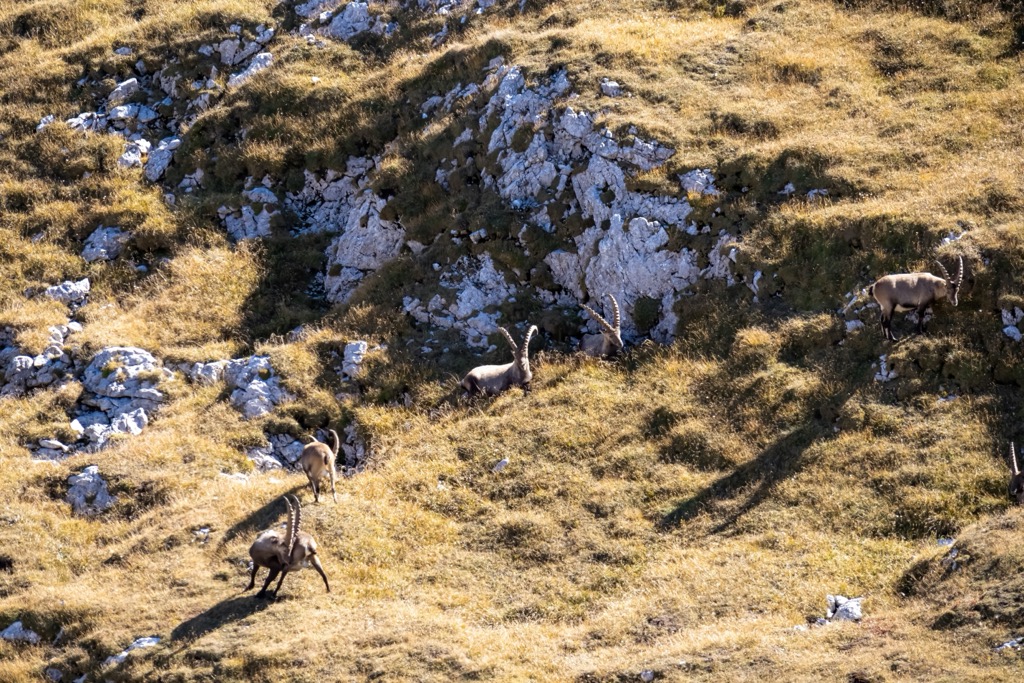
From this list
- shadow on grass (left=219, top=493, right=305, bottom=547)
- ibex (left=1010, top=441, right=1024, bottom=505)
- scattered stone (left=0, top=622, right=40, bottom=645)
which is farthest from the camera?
shadow on grass (left=219, top=493, right=305, bottom=547)

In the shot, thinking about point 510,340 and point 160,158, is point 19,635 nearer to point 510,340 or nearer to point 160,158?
point 510,340

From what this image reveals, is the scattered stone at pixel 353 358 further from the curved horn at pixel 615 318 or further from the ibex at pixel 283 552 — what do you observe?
the ibex at pixel 283 552

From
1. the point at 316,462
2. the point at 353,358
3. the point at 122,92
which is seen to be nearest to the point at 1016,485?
the point at 316,462

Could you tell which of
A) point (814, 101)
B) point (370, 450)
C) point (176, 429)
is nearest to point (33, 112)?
point (176, 429)

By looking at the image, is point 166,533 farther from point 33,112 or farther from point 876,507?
point 33,112

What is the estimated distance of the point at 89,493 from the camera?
2753cm

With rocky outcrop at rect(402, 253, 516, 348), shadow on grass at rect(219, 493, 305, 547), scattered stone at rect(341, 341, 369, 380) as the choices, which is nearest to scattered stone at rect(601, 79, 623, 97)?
rocky outcrop at rect(402, 253, 516, 348)

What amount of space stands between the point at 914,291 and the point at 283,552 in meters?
16.4

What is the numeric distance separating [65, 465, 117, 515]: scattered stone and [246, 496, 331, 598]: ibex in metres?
6.86

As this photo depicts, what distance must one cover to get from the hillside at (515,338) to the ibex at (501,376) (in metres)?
0.56

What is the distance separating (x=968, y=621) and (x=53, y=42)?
45539 mm

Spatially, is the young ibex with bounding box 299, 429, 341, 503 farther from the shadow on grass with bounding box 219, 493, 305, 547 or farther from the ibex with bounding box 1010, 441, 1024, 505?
the ibex with bounding box 1010, 441, 1024, 505

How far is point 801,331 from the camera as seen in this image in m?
28.2

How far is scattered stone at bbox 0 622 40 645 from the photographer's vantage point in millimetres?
22766
